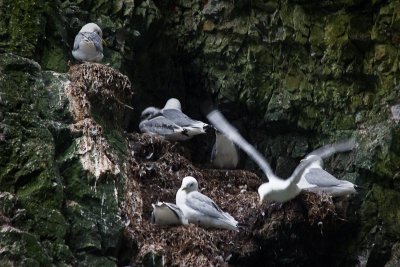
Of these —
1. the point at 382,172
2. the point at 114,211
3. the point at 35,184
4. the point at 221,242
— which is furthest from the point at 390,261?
the point at 35,184

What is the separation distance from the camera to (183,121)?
31.7 feet

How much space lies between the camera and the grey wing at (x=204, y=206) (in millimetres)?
8336

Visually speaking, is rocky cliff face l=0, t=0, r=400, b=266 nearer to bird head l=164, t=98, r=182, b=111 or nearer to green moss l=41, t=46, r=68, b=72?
green moss l=41, t=46, r=68, b=72

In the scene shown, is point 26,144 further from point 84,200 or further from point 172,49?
point 172,49

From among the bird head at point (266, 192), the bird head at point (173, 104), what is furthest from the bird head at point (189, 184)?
the bird head at point (173, 104)

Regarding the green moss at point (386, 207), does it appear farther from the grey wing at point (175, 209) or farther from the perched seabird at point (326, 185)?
the grey wing at point (175, 209)

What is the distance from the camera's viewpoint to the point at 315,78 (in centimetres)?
1011

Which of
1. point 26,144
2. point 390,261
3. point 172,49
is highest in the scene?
point 172,49

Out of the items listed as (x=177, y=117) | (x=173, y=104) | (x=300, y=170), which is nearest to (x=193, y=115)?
(x=173, y=104)

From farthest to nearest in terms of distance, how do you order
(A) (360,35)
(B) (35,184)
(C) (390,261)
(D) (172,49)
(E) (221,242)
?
1. (D) (172,49)
2. (A) (360,35)
3. (C) (390,261)
4. (E) (221,242)
5. (B) (35,184)

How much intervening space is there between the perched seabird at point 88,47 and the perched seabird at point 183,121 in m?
0.94

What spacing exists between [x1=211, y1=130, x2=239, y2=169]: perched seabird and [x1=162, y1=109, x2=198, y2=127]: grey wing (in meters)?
0.50

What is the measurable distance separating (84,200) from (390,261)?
3.06 metres

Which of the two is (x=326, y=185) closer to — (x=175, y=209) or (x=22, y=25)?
(x=175, y=209)
